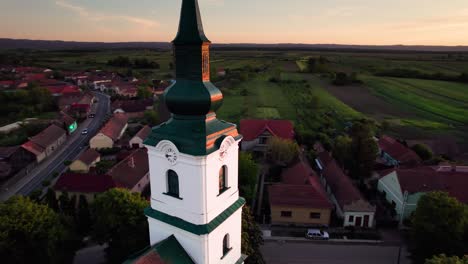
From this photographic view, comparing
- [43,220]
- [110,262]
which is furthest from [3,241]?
[110,262]

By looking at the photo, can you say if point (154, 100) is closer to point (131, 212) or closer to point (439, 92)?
point (131, 212)

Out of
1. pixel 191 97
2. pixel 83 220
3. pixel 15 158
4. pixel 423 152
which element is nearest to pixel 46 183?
pixel 15 158

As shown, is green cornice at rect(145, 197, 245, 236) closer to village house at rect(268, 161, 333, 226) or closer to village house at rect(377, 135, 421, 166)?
village house at rect(268, 161, 333, 226)

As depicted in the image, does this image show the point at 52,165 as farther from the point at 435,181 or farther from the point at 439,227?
the point at 435,181

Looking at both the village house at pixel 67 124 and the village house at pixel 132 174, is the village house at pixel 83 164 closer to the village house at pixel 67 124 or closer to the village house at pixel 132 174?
the village house at pixel 132 174

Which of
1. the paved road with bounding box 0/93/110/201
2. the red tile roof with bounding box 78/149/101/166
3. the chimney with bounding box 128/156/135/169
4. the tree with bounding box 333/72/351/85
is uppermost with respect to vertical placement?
the tree with bounding box 333/72/351/85

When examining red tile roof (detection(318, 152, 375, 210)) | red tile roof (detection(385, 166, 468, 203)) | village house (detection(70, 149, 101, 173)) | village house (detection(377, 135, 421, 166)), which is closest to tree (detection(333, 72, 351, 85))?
village house (detection(377, 135, 421, 166))
